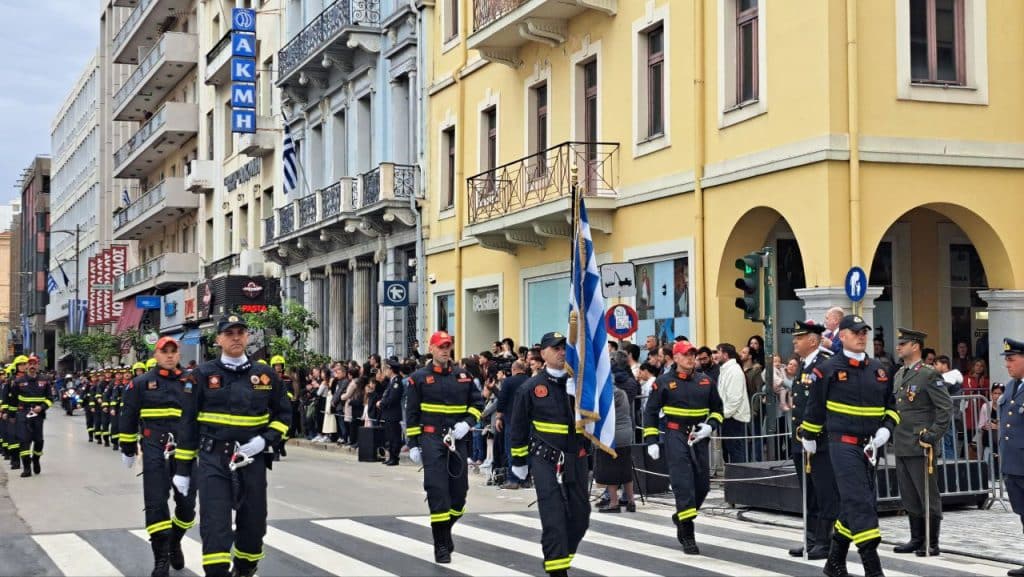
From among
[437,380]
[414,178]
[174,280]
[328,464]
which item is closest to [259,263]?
[174,280]

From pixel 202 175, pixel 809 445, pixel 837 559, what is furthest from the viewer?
pixel 202 175

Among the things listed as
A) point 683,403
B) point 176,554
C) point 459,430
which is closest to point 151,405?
point 176,554

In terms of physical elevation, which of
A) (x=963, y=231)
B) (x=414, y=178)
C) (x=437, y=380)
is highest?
(x=414, y=178)

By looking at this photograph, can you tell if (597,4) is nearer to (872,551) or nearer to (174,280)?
(872,551)

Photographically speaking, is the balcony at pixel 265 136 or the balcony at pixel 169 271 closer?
the balcony at pixel 265 136

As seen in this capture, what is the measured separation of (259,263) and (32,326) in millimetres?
71431

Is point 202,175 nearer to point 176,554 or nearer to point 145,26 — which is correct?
point 145,26

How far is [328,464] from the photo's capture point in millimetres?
24328

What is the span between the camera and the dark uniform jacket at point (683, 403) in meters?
12.9

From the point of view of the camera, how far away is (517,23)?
25.3 m

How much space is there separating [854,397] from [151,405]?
6.44 meters

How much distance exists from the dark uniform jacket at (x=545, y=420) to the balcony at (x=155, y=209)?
150ft

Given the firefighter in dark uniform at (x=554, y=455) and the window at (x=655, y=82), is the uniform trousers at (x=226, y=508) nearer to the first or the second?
the firefighter in dark uniform at (x=554, y=455)

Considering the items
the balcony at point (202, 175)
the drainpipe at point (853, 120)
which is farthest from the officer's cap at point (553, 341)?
the balcony at point (202, 175)
